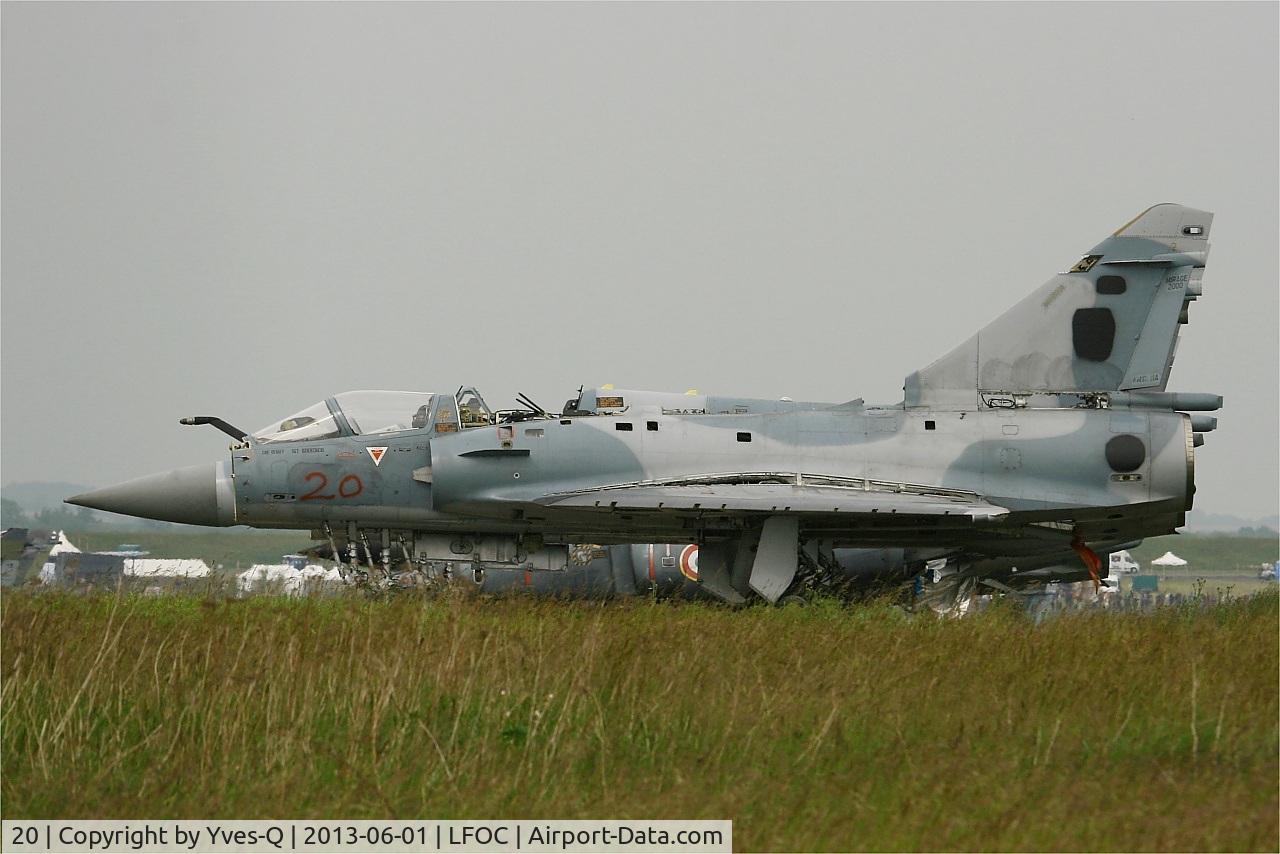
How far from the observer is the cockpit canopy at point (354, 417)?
15.8 meters

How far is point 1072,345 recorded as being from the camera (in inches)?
628

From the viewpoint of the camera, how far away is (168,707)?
7.48 meters

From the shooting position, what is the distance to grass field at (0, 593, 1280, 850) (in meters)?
6.05

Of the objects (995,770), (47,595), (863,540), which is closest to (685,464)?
(863,540)

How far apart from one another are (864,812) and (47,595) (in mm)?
8423

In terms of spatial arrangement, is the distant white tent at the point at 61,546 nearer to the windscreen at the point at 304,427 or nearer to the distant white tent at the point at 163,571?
the distant white tent at the point at 163,571
